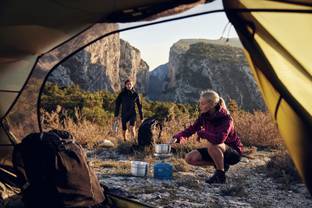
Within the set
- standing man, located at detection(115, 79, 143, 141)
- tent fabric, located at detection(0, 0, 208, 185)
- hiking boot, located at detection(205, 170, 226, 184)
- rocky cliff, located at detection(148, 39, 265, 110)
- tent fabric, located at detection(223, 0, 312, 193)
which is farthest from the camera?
rocky cliff, located at detection(148, 39, 265, 110)

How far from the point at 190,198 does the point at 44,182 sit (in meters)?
1.89

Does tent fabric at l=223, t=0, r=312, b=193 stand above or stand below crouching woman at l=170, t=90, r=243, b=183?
above

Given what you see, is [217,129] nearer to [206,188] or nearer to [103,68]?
[206,188]

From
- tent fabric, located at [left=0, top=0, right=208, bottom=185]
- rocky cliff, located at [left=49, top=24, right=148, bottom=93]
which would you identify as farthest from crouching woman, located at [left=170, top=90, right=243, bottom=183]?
rocky cliff, located at [left=49, top=24, right=148, bottom=93]

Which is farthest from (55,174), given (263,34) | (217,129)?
(217,129)

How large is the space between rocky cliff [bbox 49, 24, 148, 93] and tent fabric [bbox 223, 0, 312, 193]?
22.6 meters

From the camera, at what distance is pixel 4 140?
4.38m

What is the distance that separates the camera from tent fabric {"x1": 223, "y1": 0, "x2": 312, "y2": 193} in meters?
3.20

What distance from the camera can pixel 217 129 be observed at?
214 inches

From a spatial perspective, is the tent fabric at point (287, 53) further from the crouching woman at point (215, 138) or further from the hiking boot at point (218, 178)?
the hiking boot at point (218, 178)

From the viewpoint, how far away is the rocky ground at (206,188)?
15.8 feet

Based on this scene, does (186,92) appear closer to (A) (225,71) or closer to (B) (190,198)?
(A) (225,71)

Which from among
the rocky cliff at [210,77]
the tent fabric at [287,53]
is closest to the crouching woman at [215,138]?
the tent fabric at [287,53]

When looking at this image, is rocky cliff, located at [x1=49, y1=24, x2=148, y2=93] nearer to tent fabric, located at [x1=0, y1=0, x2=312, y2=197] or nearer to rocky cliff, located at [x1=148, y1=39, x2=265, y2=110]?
rocky cliff, located at [x1=148, y1=39, x2=265, y2=110]
